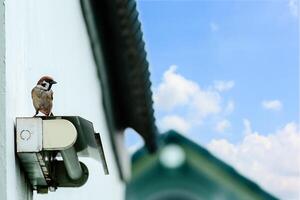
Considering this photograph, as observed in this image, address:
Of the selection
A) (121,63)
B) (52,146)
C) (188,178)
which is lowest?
(52,146)

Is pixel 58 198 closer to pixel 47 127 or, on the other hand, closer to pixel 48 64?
→ pixel 48 64

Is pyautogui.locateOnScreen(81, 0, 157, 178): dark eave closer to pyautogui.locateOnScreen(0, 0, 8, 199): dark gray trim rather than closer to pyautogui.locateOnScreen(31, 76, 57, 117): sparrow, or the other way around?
pyautogui.locateOnScreen(31, 76, 57, 117): sparrow

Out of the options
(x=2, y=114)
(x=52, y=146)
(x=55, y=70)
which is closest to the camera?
(x=2, y=114)

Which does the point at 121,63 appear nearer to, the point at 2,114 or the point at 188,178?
the point at 188,178

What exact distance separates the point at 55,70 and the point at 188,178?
7.74 feet

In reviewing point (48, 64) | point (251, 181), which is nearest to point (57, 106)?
point (48, 64)

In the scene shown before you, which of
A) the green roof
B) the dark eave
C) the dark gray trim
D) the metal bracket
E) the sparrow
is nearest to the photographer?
the dark gray trim

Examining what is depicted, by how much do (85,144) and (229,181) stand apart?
10.2ft

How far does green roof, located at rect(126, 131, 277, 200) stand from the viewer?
5282mm

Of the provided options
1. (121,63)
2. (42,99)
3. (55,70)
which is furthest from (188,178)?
(42,99)

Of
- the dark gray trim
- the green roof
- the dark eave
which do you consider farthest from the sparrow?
the green roof

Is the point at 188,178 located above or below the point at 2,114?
above

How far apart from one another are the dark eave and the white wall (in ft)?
0.21

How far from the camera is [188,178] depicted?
5.62 m
